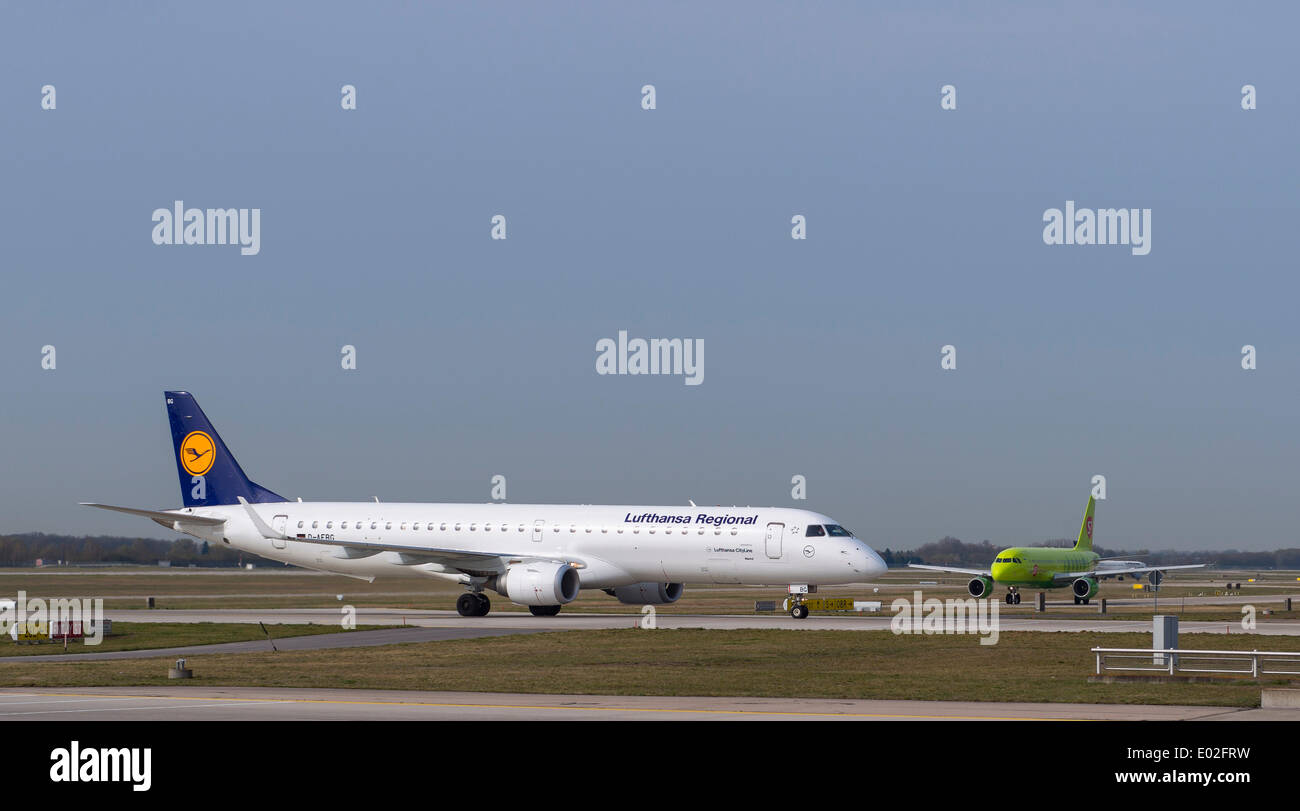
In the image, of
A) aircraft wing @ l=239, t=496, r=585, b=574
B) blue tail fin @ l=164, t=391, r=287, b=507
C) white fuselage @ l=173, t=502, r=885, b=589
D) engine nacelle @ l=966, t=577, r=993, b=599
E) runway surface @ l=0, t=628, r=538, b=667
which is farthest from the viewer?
engine nacelle @ l=966, t=577, r=993, b=599

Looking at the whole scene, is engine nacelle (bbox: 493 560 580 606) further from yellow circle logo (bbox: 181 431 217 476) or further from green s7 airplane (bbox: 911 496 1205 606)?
green s7 airplane (bbox: 911 496 1205 606)

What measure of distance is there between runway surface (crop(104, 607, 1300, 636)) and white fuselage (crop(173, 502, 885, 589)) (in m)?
1.72

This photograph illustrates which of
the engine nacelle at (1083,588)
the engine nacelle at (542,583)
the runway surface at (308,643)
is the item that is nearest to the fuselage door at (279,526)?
the engine nacelle at (542,583)

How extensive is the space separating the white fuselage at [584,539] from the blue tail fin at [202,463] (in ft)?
2.60

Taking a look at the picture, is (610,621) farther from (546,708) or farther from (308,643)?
(546,708)

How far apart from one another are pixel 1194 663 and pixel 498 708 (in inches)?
718

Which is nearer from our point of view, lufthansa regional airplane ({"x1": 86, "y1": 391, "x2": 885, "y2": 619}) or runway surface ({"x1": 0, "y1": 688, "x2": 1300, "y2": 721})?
runway surface ({"x1": 0, "y1": 688, "x2": 1300, "y2": 721})

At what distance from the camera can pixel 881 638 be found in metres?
45.1

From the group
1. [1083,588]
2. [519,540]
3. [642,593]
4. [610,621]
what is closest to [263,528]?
[519,540]

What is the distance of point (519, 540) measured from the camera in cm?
5894

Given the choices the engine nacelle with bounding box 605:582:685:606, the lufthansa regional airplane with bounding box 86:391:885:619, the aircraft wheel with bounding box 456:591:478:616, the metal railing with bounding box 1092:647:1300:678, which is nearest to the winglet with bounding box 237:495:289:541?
the lufthansa regional airplane with bounding box 86:391:885:619

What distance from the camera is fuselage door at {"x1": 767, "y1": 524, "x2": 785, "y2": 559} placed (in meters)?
54.4
